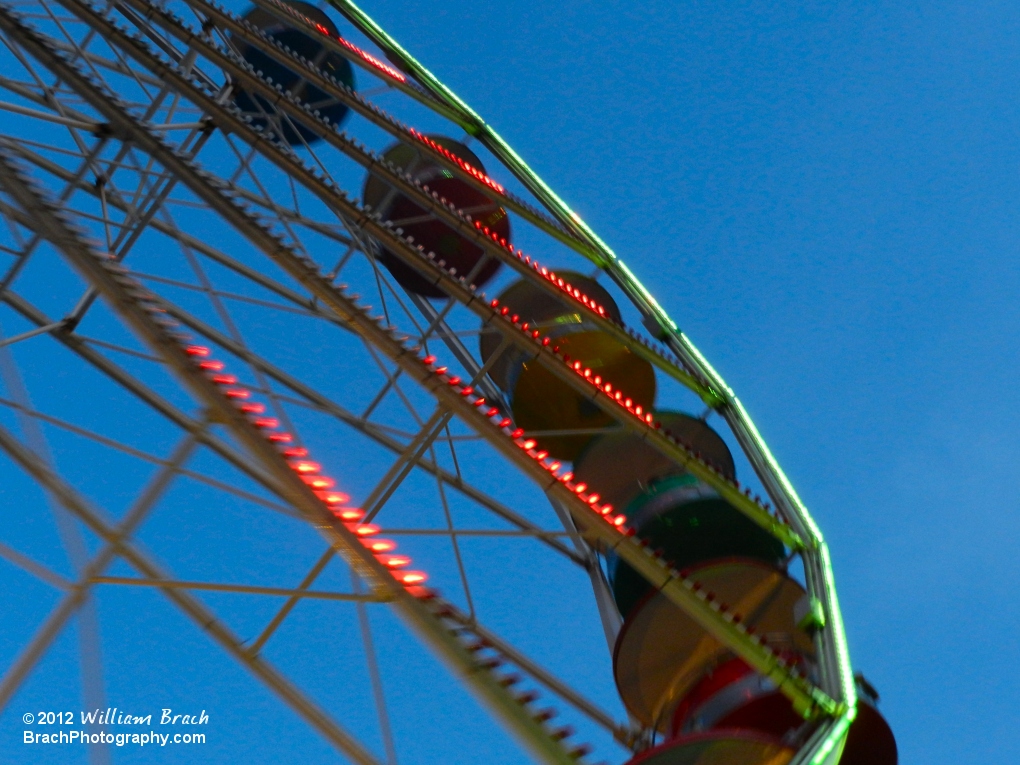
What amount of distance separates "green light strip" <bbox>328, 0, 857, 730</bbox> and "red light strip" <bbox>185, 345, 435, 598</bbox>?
9.74 feet

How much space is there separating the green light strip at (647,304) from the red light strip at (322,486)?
9.74 feet

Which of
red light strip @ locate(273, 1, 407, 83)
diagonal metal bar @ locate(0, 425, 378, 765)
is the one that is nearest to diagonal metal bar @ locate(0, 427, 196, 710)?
diagonal metal bar @ locate(0, 425, 378, 765)

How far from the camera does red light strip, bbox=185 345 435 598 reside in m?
5.24

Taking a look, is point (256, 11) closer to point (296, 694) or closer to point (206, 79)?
point (206, 79)

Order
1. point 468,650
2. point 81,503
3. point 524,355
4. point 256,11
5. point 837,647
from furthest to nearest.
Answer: point 256,11 → point 524,355 → point 837,647 → point 81,503 → point 468,650

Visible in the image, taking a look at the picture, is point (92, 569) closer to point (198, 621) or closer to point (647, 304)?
point (198, 621)

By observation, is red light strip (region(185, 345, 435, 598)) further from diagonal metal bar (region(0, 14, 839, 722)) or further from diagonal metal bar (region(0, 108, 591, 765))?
diagonal metal bar (region(0, 14, 839, 722))

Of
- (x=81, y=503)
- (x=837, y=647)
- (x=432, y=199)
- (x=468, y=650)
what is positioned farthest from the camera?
(x=432, y=199)

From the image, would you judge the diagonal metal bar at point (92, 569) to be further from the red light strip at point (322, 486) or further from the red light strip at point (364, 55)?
the red light strip at point (364, 55)

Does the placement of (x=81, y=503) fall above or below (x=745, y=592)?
below

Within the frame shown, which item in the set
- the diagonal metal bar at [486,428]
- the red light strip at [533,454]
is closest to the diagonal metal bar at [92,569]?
the diagonal metal bar at [486,428]

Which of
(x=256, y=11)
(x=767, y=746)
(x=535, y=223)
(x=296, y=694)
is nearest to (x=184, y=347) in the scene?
(x=296, y=694)

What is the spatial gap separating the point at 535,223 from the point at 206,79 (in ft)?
14.8

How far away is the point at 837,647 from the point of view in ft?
27.5
